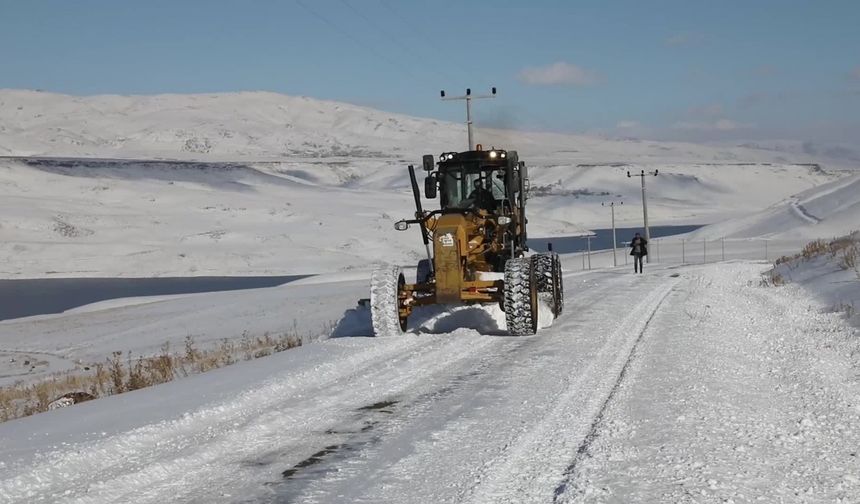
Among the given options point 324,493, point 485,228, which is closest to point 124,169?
point 485,228

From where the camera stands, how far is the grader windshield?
16000 mm

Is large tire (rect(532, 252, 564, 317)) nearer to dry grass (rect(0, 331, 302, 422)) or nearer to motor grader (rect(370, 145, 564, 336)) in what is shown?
motor grader (rect(370, 145, 564, 336))

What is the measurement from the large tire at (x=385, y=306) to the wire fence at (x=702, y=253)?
3644cm

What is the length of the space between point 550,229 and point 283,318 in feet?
267

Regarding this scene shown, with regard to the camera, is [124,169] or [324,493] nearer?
[324,493]

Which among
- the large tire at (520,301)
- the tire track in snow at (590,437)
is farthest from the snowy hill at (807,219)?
the tire track in snow at (590,437)

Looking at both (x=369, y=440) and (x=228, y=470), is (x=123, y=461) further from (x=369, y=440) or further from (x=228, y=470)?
(x=369, y=440)

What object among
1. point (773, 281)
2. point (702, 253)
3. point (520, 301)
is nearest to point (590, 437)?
point (520, 301)

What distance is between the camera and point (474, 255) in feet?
49.9

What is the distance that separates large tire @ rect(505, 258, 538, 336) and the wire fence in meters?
36.3

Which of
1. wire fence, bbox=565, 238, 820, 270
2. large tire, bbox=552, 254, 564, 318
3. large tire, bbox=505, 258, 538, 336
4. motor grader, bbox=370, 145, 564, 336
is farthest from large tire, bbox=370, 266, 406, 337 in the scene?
wire fence, bbox=565, 238, 820, 270

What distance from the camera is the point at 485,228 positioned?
617 inches

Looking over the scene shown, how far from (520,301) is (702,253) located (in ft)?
157

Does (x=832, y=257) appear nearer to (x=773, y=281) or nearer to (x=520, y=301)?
(x=773, y=281)
